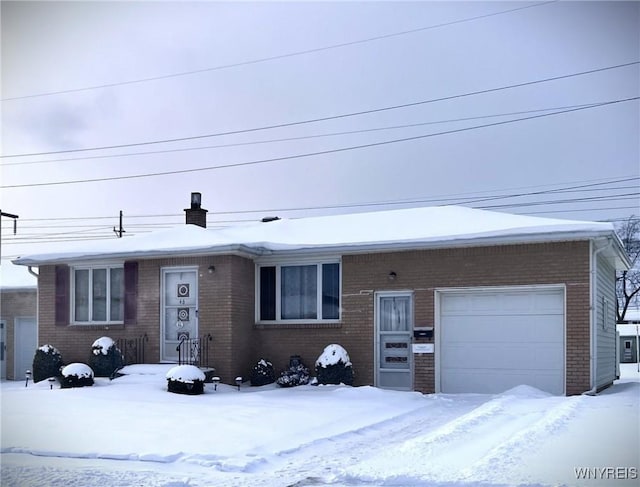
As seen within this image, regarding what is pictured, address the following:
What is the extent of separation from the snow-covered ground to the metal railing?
311 centimetres

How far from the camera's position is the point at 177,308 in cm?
1700

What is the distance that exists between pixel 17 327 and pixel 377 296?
47.4ft

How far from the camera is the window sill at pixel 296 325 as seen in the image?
642 inches

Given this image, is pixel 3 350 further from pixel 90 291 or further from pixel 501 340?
pixel 501 340

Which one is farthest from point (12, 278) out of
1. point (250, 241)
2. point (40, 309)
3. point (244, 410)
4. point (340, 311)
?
point (244, 410)

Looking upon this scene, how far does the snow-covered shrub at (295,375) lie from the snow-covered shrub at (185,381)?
226 centimetres

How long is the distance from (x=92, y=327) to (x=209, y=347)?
11.5 ft

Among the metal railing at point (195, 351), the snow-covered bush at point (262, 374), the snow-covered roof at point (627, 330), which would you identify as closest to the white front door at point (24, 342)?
the metal railing at point (195, 351)

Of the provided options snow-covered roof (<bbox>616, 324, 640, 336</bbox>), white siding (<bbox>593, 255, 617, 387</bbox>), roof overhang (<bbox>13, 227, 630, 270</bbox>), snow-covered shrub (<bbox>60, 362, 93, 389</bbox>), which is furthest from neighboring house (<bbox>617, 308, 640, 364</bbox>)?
snow-covered shrub (<bbox>60, 362, 93, 389</bbox>)

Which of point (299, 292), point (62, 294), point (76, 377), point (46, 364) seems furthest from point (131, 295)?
point (299, 292)

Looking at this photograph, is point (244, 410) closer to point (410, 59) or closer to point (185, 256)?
point (185, 256)

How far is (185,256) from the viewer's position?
55.1 ft

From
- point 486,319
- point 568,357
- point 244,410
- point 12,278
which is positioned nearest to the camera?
point 244,410

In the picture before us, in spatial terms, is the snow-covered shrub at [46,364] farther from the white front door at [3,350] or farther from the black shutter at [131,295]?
the white front door at [3,350]
